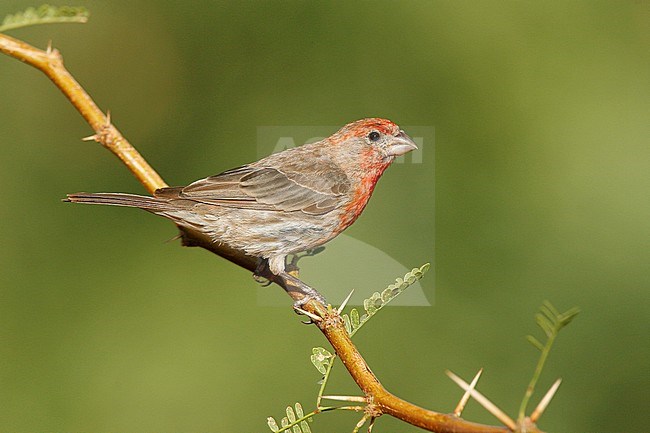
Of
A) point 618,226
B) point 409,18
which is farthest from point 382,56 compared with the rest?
point 618,226

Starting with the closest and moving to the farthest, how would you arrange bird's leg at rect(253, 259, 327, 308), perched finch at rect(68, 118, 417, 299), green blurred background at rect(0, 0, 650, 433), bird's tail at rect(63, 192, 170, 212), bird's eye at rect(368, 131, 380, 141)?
bird's tail at rect(63, 192, 170, 212) < bird's leg at rect(253, 259, 327, 308) < perched finch at rect(68, 118, 417, 299) < bird's eye at rect(368, 131, 380, 141) < green blurred background at rect(0, 0, 650, 433)

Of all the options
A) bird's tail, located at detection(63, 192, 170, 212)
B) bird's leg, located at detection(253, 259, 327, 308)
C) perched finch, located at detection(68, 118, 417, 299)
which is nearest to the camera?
bird's tail, located at detection(63, 192, 170, 212)

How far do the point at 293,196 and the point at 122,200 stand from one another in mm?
1094

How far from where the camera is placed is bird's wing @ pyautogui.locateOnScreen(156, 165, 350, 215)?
418 centimetres

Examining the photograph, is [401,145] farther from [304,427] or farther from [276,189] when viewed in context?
[304,427]

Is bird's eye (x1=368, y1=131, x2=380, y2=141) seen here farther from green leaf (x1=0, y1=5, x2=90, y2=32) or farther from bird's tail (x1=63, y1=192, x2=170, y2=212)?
green leaf (x1=0, y1=5, x2=90, y2=32)

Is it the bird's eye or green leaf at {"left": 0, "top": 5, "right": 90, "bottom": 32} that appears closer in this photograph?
green leaf at {"left": 0, "top": 5, "right": 90, "bottom": 32}

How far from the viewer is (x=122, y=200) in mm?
3445

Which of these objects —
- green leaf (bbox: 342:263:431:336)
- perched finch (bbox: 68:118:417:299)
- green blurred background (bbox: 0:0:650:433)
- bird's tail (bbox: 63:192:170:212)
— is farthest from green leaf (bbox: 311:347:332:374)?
green blurred background (bbox: 0:0:650:433)

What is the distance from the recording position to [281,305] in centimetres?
Answer: 623

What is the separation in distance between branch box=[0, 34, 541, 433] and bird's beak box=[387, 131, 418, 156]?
2.70 feet

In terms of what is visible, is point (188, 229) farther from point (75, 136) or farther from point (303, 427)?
point (75, 136)

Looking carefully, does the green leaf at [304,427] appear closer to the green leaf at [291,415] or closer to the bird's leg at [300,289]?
the green leaf at [291,415]

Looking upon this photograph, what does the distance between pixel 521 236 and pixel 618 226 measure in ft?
2.24
